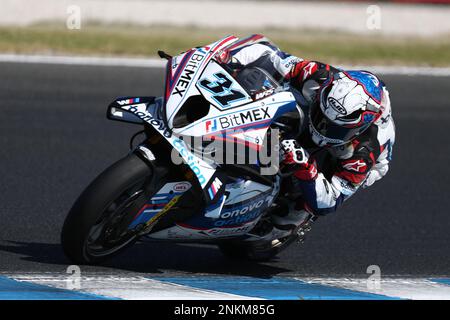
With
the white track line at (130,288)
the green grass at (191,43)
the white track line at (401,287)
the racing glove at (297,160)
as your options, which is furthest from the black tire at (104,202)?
the green grass at (191,43)

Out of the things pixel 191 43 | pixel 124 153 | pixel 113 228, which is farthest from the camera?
pixel 191 43

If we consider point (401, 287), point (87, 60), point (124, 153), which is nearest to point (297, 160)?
point (401, 287)

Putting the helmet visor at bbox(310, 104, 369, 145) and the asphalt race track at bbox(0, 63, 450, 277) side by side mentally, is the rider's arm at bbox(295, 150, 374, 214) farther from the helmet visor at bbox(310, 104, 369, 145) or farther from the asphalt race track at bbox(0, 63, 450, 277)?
the asphalt race track at bbox(0, 63, 450, 277)

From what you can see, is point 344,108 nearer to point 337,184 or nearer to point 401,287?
point 337,184

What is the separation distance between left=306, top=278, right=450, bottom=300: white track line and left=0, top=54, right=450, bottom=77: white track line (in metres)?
6.07

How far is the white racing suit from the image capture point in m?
5.41

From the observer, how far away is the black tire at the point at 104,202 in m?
4.85

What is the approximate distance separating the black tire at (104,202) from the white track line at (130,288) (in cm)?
18

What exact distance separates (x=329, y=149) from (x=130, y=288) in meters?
1.39

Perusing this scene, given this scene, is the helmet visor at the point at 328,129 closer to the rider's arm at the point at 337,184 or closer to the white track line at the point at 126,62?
the rider's arm at the point at 337,184

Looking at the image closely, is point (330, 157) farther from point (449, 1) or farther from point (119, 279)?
point (449, 1)

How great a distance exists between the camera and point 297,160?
509 cm

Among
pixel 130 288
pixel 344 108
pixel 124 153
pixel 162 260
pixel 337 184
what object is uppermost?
pixel 344 108

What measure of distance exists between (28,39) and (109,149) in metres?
4.30
